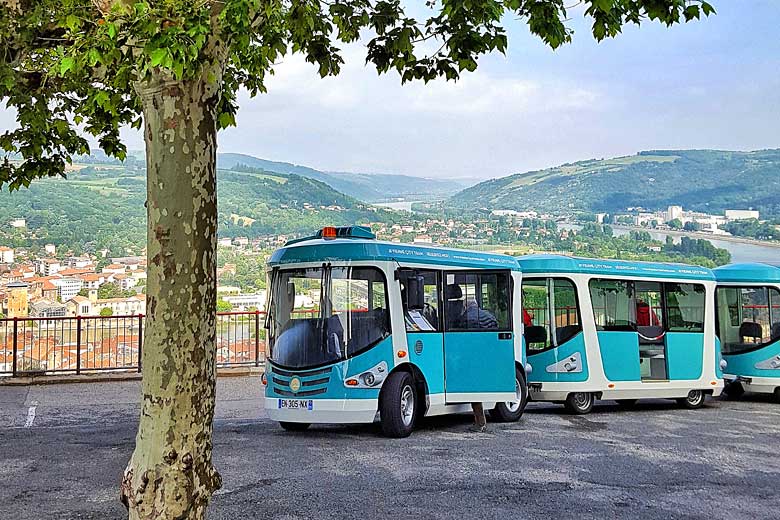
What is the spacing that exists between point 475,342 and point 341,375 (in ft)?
8.26

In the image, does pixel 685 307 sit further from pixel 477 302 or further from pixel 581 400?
pixel 477 302

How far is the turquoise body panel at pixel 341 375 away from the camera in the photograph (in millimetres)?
12703

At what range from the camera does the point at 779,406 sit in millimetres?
19344

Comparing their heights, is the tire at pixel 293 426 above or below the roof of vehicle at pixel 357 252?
below

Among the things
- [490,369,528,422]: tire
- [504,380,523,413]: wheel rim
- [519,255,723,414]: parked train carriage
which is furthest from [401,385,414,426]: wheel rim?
[519,255,723,414]: parked train carriage

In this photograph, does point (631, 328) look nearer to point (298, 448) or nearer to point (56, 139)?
point (298, 448)

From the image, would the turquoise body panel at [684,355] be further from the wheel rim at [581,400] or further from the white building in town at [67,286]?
the white building in town at [67,286]

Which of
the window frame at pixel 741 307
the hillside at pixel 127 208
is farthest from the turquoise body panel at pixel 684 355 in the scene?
the hillside at pixel 127 208

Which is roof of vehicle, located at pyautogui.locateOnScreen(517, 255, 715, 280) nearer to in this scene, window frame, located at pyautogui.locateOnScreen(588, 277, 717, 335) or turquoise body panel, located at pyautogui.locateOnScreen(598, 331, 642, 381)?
window frame, located at pyautogui.locateOnScreen(588, 277, 717, 335)

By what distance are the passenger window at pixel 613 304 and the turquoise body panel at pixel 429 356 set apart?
448cm

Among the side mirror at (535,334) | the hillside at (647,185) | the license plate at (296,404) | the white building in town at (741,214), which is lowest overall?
the license plate at (296,404)

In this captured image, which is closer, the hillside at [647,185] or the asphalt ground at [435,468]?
the asphalt ground at [435,468]

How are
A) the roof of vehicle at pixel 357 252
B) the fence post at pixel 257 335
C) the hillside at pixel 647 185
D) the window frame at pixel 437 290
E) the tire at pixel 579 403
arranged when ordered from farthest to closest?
the hillside at pixel 647 185 < the fence post at pixel 257 335 < the tire at pixel 579 403 < the window frame at pixel 437 290 < the roof of vehicle at pixel 357 252

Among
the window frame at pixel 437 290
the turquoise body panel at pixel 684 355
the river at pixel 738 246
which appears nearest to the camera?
the window frame at pixel 437 290
